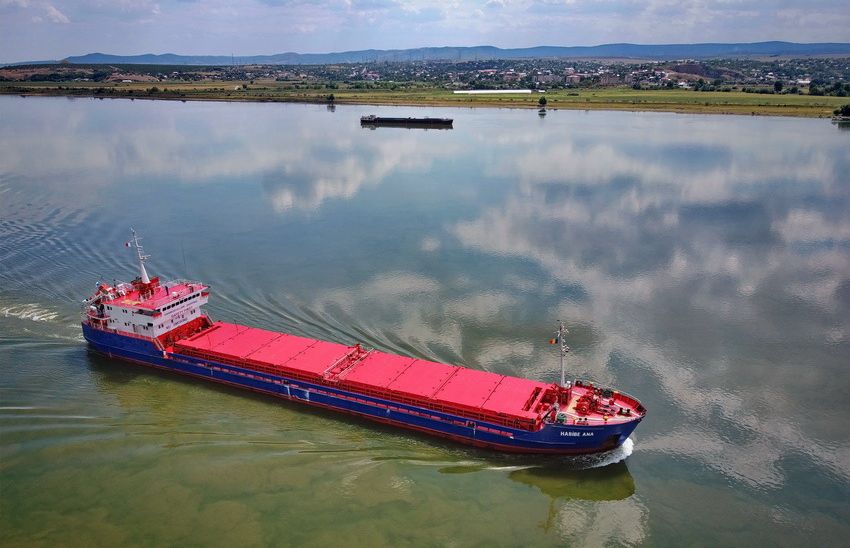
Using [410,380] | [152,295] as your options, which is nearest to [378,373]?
[410,380]

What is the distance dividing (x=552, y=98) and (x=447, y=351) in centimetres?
14782

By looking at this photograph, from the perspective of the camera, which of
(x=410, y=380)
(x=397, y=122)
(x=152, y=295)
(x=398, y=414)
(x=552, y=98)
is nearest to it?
(x=398, y=414)

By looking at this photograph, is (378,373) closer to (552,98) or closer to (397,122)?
(397,122)

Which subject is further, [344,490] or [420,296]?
[420,296]

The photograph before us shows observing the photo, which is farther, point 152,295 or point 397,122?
point 397,122

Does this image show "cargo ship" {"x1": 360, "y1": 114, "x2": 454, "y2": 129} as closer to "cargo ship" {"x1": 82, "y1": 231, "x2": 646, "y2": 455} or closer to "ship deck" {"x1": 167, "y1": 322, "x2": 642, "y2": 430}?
"cargo ship" {"x1": 82, "y1": 231, "x2": 646, "y2": 455}

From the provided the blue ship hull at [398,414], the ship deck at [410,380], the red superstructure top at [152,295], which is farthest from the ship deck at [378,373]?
the red superstructure top at [152,295]

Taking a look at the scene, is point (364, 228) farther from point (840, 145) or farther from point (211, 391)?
point (840, 145)

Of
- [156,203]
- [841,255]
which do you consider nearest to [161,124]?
[156,203]

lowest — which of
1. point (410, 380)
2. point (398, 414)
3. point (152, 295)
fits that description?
point (398, 414)

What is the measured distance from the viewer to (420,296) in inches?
1371

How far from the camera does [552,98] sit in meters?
161

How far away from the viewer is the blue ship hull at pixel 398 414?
71.1 feet

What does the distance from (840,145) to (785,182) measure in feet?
99.1
